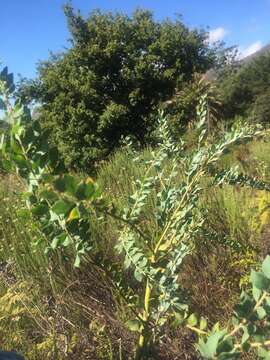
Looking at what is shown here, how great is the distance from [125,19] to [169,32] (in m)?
1.98

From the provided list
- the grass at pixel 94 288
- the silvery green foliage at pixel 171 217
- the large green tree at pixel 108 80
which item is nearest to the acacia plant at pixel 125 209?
the silvery green foliage at pixel 171 217

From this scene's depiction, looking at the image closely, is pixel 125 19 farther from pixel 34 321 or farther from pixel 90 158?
pixel 34 321

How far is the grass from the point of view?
2.02 m

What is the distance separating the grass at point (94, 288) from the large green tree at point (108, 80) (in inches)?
579

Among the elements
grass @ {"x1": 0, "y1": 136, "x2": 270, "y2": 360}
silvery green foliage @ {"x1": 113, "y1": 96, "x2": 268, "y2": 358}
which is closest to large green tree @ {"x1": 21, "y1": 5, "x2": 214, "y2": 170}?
grass @ {"x1": 0, "y1": 136, "x2": 270, "y2": 360}

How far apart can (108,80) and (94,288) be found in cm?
1742

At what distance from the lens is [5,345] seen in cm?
198

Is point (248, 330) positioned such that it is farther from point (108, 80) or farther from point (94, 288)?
point (108, 80)

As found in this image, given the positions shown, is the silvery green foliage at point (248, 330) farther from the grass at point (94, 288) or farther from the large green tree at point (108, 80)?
the large green tree at point (108, 80)

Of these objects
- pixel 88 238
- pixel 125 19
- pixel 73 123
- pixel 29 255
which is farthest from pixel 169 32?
pixel 88 238

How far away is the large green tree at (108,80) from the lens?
18.5 meters

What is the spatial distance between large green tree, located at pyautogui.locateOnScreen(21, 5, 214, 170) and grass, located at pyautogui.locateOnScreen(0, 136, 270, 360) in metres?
14.7

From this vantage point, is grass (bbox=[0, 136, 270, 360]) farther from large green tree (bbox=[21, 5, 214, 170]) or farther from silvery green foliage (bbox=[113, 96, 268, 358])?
large green tree (bbox=[21, 5, 214, 170])

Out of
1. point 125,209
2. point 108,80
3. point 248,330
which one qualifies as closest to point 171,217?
point 125,209
